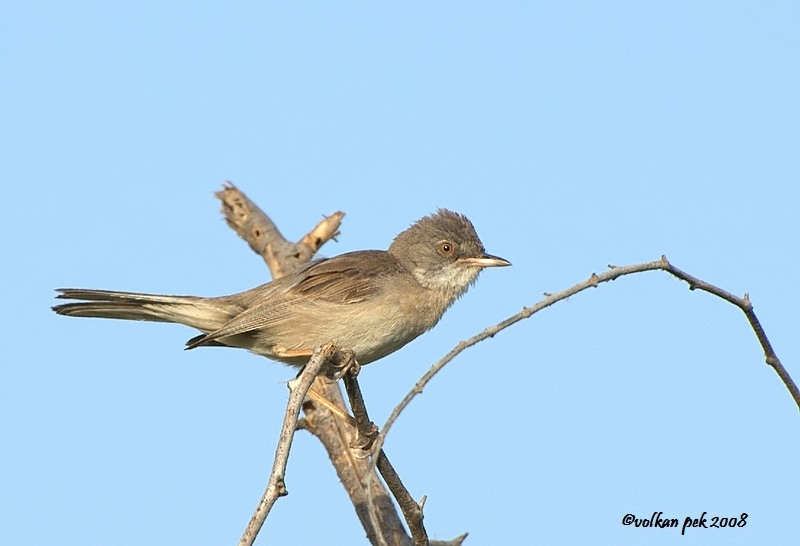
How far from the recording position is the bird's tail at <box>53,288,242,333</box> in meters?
7.06

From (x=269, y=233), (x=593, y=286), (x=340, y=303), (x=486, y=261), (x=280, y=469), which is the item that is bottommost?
(x=280, y=469)

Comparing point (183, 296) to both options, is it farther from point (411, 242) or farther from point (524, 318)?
point (524, 318)

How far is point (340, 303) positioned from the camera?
6977mm

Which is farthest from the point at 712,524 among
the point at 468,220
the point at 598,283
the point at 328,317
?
the point at 468,220

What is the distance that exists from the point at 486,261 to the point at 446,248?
0.33m

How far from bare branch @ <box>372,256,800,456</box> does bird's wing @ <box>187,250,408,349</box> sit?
3.15 metres

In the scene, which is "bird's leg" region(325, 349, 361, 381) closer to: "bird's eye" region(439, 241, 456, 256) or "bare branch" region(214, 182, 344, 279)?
"bird's eye" region(439, 241, 456, 256)

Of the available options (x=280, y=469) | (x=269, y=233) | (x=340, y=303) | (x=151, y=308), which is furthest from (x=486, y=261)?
(x=280, y=469)

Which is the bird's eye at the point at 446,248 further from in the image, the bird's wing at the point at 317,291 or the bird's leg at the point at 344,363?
the bird's leg at the point at 344,363

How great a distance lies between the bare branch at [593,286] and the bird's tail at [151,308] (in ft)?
12.8

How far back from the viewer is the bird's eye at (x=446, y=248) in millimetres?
7637

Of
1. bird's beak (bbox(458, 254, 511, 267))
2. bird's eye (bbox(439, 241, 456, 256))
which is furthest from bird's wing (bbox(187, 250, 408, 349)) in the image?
bird's beak (bbox(458, 254, 511, 267))

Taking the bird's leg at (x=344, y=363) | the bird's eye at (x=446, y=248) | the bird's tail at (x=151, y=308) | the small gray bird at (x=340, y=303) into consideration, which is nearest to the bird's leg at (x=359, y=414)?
the bird's leg at (x=344, y=363)

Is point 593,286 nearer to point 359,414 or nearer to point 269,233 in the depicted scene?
point 359,414
